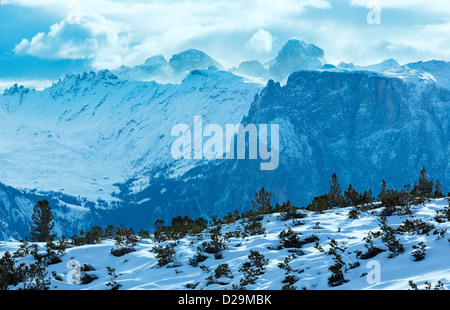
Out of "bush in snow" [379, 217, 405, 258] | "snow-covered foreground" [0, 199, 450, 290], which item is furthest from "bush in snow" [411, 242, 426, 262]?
"bush in snow" [379, 217, 405, 258]

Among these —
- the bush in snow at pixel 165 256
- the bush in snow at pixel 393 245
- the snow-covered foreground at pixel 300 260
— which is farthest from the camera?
the bush in snow at pixel 165 256

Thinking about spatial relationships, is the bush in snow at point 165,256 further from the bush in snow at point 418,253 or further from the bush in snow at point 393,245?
the bush in snow at point 418,253

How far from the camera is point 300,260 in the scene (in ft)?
91.2

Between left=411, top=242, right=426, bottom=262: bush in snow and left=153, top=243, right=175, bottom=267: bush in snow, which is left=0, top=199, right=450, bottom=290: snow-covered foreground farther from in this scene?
left=153, top=243, right=175, bottom=267: bush in snow

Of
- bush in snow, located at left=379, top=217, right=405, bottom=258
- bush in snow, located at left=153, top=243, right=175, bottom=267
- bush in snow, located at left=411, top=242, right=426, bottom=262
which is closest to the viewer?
bush in snow, located at left=411, top=242, right=426, bottom=262

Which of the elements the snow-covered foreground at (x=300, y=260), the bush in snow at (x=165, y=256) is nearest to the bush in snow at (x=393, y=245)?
the snow-covered foreground at (x=300, y=260)

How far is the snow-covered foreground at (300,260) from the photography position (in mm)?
23366

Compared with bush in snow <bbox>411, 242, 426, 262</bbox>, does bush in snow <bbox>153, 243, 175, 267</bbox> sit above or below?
above

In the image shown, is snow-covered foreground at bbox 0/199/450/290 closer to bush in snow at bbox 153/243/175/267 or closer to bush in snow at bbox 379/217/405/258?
bush in snow at bbox 379/217/405/258

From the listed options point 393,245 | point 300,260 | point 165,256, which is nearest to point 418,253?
point 393,245

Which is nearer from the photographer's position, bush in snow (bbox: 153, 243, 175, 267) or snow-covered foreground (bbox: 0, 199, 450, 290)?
snow-covered foreground (bbox: 0, 199, 450, 290)

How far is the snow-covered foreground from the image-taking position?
23.4 meters

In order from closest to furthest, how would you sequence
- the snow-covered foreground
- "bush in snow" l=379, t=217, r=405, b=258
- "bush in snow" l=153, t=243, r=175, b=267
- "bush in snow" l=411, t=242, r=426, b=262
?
the snow-covered foreground, "bush in snow" l=411, t=242, r=426, b=262, "bush in snow" l=379, t=217, r=405, b=258, "bush in snow" l=153, t=243, r=175, b=267
